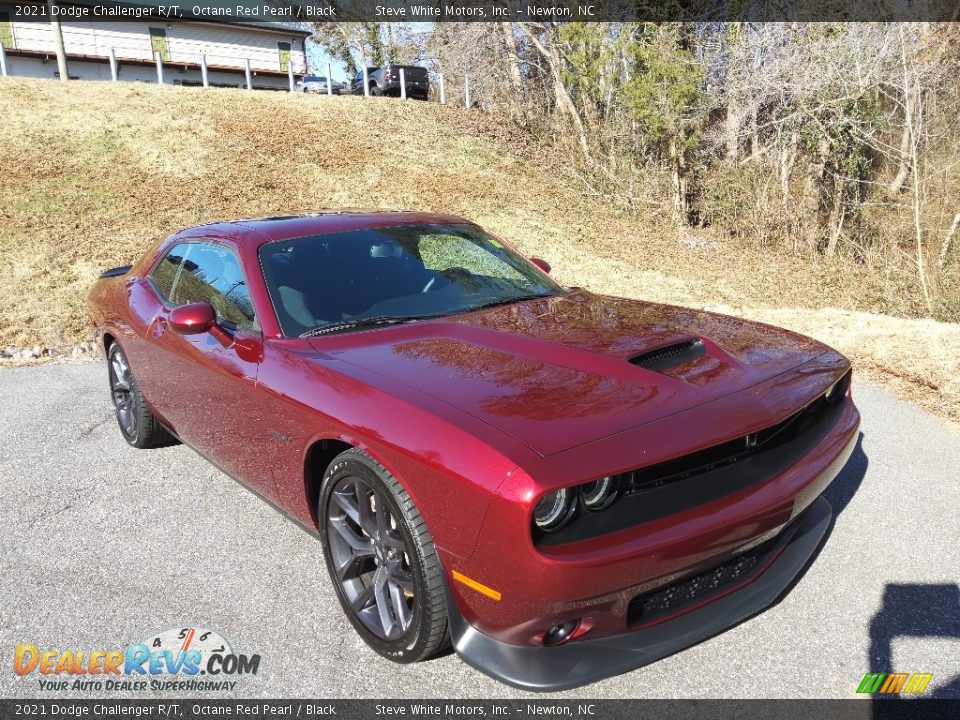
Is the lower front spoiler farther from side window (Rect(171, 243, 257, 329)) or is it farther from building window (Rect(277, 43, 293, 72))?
building window (Rect(277, 43, 293, 72))

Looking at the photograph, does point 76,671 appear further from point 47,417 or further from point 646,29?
point 646,29

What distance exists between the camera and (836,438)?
2729mm

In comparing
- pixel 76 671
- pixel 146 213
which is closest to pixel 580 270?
pixel 146 213

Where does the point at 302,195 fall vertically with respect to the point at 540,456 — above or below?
below

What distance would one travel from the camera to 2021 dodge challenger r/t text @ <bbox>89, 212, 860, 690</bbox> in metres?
2.06

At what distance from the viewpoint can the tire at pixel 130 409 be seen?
4496mm

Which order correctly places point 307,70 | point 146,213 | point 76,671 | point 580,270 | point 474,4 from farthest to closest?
point 307,70
point 474,4
point 146,213
point 580,270
point 76,671

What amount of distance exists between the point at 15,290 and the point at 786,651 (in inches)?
441

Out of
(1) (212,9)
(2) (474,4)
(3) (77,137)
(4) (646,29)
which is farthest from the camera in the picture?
(1) (212,9)

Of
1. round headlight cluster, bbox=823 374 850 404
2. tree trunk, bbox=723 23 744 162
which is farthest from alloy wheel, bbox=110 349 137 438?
tree trunk, bbox=723 23 744 162

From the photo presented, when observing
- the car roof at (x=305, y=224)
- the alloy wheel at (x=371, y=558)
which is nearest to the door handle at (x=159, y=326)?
the car roof at (x=305, y=224)

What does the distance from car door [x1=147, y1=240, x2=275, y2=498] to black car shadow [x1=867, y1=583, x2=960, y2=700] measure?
7.86 feet

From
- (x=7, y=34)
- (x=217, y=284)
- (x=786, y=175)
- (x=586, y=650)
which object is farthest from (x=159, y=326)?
(x=7, y=34)

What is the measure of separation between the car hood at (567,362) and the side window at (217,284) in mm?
591
